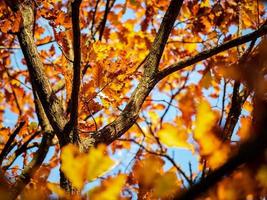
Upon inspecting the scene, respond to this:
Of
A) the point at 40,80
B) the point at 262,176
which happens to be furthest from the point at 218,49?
the point at 262,176

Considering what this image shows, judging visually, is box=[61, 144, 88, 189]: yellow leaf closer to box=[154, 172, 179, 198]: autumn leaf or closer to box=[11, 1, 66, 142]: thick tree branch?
box=[154, 172, 179, 198]: autumn leaf

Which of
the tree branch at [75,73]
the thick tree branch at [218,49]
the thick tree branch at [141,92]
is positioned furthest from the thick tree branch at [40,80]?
the thick tree branch at [218,49]

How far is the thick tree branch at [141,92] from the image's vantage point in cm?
218

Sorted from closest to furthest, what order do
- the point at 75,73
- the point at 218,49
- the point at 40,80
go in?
the point at 75,73
the point at 218,49
the point at 40,80

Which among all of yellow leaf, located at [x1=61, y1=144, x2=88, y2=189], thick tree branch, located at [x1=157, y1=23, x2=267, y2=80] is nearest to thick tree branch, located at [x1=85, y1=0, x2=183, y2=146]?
thick tree branch, located at [x1=157, y1=23, x2=267, y2=80]

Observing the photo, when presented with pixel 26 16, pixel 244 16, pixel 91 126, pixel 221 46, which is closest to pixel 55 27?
pixel 26 16

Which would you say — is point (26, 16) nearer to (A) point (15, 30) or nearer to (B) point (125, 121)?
(A) point (15, 30)

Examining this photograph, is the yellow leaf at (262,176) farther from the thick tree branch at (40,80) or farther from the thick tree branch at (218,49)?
the thick tree branch at (40,80)

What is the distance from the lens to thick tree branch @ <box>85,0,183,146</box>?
2.18 meters

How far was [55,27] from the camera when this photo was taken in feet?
8.25

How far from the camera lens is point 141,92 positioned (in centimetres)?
230

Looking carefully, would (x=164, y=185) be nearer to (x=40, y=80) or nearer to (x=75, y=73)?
(x=75, y=73)

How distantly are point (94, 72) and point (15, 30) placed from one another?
65cm

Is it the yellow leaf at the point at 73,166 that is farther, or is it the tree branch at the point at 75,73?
the tree branch at the point at 75,73
